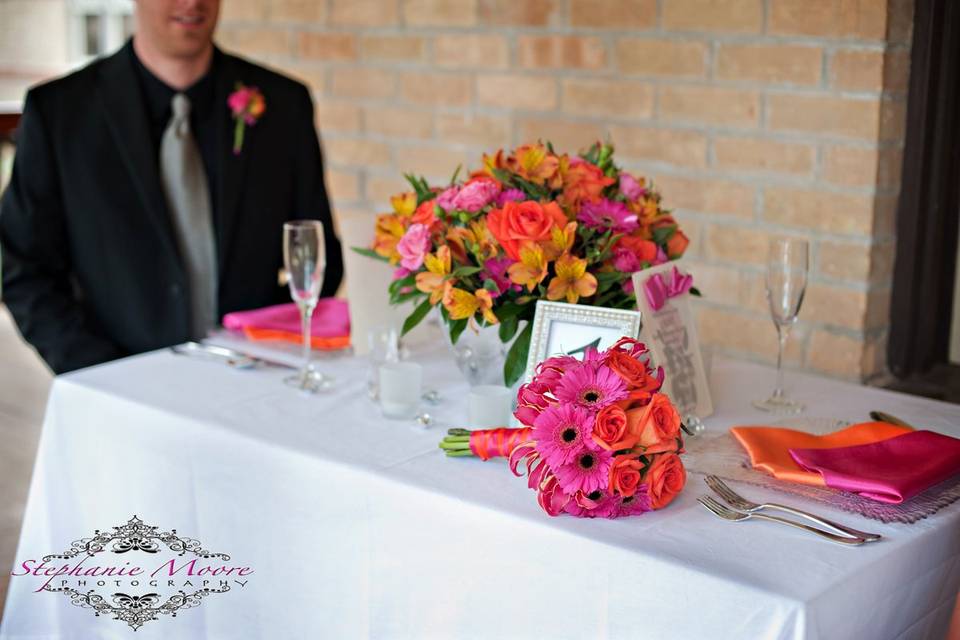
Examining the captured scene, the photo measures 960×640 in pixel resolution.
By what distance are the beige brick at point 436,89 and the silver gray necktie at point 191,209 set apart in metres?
0.86

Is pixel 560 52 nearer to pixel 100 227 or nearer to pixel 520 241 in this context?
pixel 100 227

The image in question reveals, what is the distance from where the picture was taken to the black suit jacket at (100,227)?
2.43 m

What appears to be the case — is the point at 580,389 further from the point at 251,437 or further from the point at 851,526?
the point at 251,437

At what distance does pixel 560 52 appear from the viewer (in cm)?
291

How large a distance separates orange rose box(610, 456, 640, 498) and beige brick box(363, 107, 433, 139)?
84.7 inches

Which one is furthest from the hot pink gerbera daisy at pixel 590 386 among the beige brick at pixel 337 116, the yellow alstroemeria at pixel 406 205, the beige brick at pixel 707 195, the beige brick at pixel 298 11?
the beige brick at pixel 298 11

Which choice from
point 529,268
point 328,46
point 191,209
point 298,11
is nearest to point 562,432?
point 529,268

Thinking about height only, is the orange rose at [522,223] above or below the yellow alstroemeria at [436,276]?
above

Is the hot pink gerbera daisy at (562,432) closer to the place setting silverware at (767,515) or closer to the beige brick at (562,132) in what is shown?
the place setting silverware at (767,515)

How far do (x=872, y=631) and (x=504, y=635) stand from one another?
0.41 m

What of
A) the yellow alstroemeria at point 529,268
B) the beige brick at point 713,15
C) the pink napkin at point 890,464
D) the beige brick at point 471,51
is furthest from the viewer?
the beige brick at point 471,51

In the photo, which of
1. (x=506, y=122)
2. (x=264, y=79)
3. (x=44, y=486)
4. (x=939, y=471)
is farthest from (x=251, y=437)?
(x=506, y=122)

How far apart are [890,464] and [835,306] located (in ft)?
3.52

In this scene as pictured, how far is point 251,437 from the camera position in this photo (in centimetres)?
159
